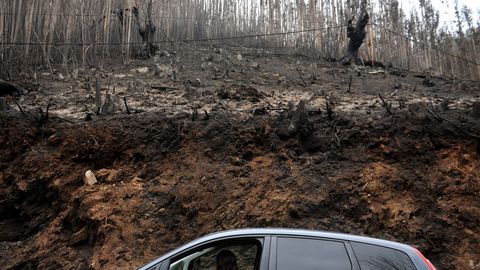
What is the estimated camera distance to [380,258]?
291 centimetres

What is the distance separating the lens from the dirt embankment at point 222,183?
5.87 m

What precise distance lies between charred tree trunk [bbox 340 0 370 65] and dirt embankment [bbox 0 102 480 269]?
5.66 meters

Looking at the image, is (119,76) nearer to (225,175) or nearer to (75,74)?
(75,74)

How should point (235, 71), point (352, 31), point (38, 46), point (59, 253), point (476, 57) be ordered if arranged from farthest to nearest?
point (476, 57) < point (352, 31) < point (235, 71) < point (38, 46) < point (59, 253)

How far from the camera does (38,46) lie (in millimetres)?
10742

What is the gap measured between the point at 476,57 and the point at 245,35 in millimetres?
12844

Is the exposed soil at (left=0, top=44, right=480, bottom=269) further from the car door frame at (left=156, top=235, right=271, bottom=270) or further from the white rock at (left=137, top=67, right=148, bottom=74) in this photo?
the car door frame at (left=156, top=235, right=271, bottom=270)

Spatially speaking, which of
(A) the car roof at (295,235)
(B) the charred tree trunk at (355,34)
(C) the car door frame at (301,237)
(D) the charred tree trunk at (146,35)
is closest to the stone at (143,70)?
(D) the charred tree trunk at (146,35)

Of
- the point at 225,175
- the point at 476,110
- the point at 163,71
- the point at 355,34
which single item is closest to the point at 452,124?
the point at 476,110

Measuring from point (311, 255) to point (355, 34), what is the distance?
35.0ft

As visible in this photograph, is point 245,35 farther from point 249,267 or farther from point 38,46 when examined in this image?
point 249,267

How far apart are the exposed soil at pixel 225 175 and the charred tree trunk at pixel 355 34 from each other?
423 cm

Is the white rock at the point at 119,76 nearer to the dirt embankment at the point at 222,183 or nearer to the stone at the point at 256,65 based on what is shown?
the dirt embankment at the point at 222,183

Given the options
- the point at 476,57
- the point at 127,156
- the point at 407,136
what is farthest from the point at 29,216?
the point at 476,57
